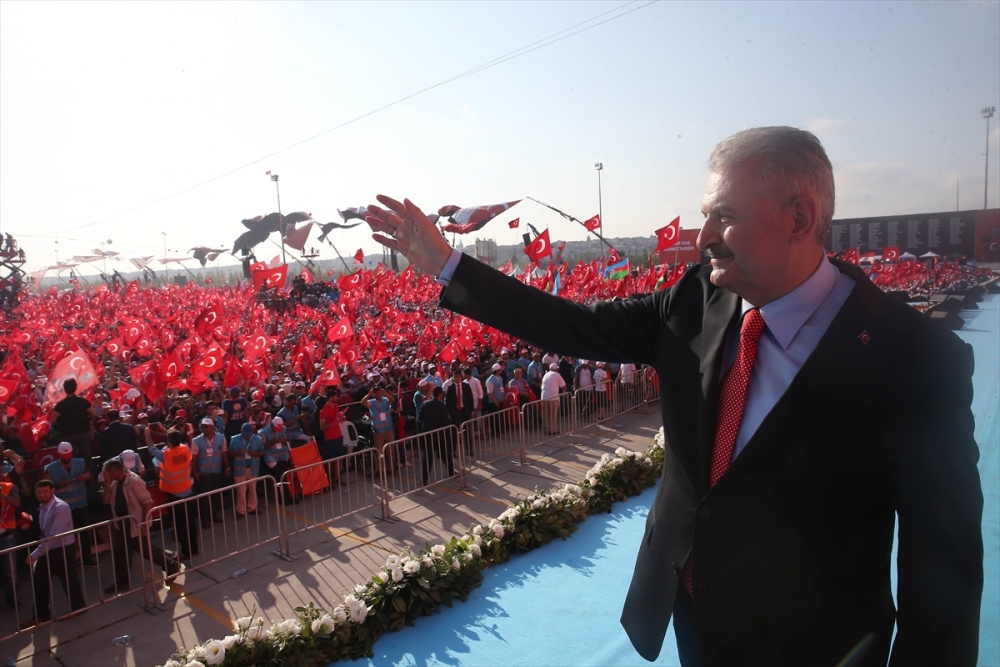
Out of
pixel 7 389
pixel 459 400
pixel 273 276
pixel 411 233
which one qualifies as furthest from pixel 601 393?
pixel 411 233

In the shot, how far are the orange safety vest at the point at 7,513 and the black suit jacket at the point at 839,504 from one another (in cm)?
689

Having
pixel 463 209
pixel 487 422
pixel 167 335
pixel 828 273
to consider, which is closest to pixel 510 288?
pixel 828 273

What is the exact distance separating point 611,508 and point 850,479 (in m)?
6.60

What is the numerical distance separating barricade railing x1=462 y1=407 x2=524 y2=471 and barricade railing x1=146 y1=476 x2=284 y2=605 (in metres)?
3.26

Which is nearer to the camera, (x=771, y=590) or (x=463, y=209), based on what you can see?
(x=771, y=590)

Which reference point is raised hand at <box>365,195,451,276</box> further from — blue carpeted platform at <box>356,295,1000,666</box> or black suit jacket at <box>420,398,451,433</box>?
black suit jacket at <box>420,398,451,433</box>

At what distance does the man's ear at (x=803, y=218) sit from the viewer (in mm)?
1383

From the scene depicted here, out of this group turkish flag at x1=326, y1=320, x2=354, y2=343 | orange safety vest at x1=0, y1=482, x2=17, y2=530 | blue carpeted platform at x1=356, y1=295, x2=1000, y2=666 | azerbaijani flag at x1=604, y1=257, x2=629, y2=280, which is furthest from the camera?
azerbaijani flag at x1=604, y1=257, x2=629, y2=280

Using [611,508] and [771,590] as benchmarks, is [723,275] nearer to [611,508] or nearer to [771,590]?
[771,590]

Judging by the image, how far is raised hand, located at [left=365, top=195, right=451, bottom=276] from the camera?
165 centimetres

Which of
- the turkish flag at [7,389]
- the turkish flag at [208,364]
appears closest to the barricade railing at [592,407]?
the turkish flag at [208,364]

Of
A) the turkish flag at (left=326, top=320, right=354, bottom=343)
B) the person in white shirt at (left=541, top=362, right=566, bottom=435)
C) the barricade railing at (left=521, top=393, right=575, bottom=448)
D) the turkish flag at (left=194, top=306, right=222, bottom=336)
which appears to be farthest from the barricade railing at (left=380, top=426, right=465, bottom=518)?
the turkish flag at (left=194, top=306, right=222, bottom=336)

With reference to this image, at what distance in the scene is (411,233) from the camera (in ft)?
5.57

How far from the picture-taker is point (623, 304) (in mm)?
1805
